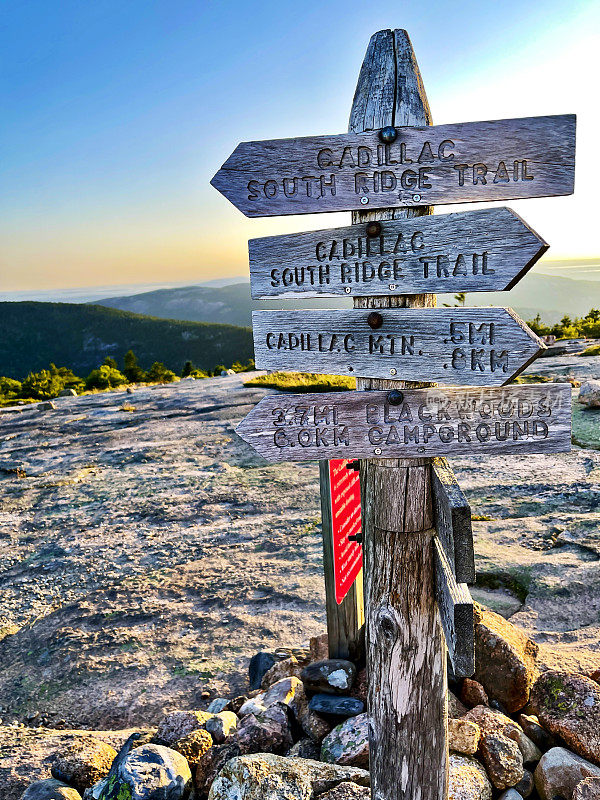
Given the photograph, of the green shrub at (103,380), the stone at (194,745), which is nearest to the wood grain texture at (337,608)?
the stone at (194,745)

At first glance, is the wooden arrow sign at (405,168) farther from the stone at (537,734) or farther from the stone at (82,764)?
the stone at (82,764)

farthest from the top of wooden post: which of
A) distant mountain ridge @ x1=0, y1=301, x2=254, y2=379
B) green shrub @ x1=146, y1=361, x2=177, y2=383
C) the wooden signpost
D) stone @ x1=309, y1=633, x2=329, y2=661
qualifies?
distant mountain ridge @ x1=0, y1=301, x2=254, y2=379

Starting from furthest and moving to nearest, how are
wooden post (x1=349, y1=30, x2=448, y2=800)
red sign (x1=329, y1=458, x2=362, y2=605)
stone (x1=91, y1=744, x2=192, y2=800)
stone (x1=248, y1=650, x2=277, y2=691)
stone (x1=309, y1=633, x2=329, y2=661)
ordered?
stone (x1=248, y1=650, x2=277, y2=691) → stone (x1=309, y1=633, x2=329, y2=661) → red sign (x1=329, y1=458, x2=362, y2=605) → stone (x1=91, y1=744, x2=192, y2=800) → wooden post (x1=349, y1=30, x2=448, y2=800)

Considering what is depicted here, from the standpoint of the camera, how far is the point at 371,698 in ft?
8.79

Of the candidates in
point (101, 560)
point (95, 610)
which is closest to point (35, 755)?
point (95, 610)

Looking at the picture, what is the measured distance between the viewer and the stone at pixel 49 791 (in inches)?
130

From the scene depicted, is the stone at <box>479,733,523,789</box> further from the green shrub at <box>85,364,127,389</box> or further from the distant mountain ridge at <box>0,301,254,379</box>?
the distant mountain ridge at <box>0,301,254,379</box>

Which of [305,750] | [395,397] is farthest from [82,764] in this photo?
[395,397]

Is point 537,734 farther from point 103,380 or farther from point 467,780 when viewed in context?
point 103,380

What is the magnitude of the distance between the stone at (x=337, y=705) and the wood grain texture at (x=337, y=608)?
1.44 feet

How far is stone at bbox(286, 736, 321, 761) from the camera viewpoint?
3.45 meters

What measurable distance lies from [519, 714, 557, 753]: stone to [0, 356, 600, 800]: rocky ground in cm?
86

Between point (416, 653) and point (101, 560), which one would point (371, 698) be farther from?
point (101, 560)

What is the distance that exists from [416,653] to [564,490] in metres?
7.04
